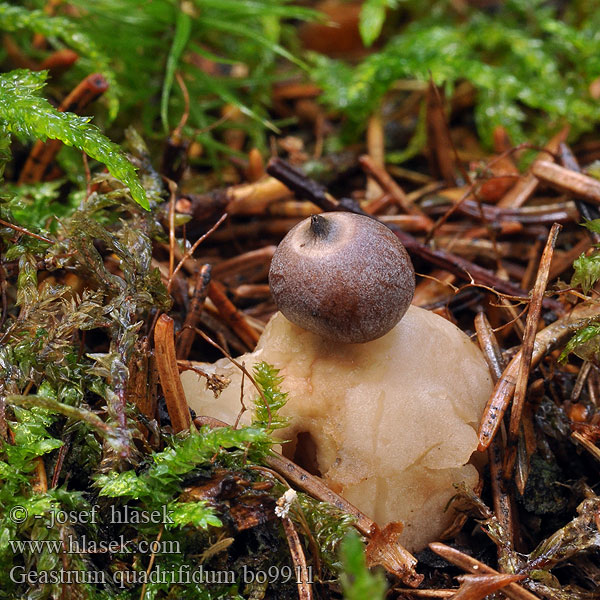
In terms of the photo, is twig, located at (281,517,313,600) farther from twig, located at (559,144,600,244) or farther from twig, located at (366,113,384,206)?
twig, located at (366,113,384,206)

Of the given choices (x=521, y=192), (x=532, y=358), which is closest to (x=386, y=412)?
(x=532, y=358)

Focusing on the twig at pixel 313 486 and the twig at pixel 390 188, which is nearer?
the twig at pixel 313 486

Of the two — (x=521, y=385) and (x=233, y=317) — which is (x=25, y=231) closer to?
(x=233, y=317)

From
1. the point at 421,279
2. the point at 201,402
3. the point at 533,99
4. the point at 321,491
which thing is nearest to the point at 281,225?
the point at 421,279

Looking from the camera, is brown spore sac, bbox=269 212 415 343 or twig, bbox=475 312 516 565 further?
twig, bbox=475 312 516 565

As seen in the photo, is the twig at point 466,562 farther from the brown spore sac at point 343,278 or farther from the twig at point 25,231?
the twig at point 25,231

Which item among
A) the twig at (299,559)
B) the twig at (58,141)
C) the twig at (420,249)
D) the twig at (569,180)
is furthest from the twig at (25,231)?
the twig at (569,180)

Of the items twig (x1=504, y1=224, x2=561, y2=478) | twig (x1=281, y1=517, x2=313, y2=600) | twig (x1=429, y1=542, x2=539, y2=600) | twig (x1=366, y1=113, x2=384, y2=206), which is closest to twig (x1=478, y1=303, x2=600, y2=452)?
twig (x1=504, y1=224, x2=561, y2=478)
